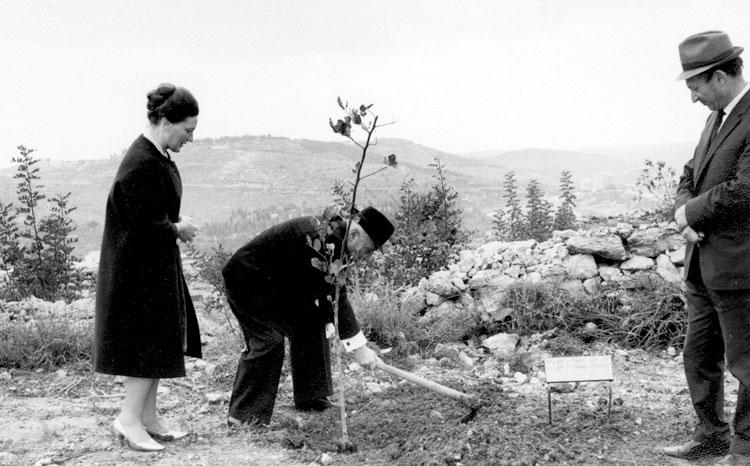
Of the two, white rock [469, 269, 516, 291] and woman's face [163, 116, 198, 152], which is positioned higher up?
woman's face [163, 116, 198, 152]

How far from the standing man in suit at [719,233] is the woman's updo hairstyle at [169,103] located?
2.30m

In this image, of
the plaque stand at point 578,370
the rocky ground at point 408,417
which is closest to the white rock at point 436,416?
the rocky ground at point 408,417

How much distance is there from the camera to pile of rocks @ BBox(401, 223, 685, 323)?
5438 millimetres

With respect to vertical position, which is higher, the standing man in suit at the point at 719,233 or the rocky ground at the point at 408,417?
the standing man in suit at the point at 719,233

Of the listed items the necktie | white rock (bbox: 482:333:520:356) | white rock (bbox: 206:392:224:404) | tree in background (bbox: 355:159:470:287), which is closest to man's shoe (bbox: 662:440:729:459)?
the necktie

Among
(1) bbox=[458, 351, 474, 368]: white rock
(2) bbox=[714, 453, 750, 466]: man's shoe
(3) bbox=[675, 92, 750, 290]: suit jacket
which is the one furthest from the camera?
(1) bbox=[458, 351, 474, 368]: white rock

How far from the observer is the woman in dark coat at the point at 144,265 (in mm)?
3281

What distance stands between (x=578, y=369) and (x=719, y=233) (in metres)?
1.00

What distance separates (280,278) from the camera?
3.78 metres

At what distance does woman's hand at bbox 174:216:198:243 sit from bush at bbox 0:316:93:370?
2214 millimetres

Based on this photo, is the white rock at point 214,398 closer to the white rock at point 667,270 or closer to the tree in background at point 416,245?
the tree in background at point 416,245

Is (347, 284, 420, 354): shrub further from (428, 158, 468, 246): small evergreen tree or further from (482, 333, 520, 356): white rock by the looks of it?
(428, 158, 468, 246): small evergreen tree

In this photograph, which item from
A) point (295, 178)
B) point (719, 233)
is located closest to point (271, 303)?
point (719, 233)

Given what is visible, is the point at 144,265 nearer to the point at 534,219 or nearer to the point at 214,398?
the point at 214,398
